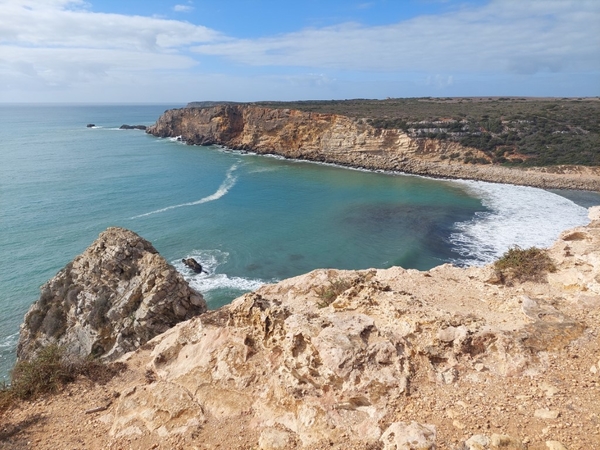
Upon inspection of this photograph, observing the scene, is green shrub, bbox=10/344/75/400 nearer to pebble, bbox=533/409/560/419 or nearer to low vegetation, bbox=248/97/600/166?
pebble, bbox=533/409/560/419

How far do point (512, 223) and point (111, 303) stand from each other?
29.6 metres

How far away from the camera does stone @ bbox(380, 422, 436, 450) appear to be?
205 inches

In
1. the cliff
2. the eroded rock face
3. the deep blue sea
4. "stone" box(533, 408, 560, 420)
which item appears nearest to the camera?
"stone" box(533, 408, 560, 420)

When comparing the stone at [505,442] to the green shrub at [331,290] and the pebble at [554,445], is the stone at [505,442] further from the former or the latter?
the green shrub at [331,290]

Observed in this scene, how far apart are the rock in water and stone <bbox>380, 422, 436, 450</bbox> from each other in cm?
805

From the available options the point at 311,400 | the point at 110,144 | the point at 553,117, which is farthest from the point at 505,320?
the point at 110,144

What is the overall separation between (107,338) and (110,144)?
224 feet

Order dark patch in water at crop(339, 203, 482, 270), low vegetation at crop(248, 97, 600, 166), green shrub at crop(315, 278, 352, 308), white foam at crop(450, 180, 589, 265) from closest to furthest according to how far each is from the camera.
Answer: green shrub at crop(315, 278, 352, 308), dark patch in water at crop(339, 203, 482, 270), white foam at crop(450, 180, 589, 265), low vegetation at crop(248, 97, 600, 166)

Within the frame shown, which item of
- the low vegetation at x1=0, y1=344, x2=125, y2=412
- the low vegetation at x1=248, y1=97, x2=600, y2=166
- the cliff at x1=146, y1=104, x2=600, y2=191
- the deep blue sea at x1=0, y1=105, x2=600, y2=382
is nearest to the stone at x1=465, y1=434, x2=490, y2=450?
the low vegetation at x1=0, y1=344, x2=125, y2=412

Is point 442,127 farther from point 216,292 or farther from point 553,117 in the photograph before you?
point 216,292

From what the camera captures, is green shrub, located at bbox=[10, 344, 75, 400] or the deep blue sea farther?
the deep blue sea

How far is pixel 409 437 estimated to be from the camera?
530 cm

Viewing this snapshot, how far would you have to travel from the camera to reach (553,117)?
6000cm

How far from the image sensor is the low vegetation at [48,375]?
→ 7621 millimetres
